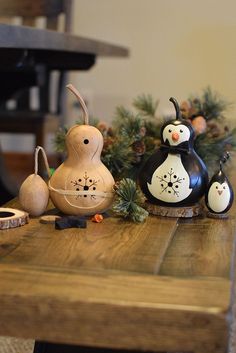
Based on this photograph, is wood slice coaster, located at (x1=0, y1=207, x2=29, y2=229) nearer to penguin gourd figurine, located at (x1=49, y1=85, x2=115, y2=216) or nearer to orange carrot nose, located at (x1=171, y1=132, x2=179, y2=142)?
penguin gourd figurine, located at (x1=49, y1=85, x2=115, y2=216)

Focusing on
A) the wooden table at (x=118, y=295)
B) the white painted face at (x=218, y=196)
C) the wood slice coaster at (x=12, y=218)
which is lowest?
the wooden table at (x=118, y=295)

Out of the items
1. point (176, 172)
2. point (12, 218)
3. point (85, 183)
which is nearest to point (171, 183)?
point (176, 172)

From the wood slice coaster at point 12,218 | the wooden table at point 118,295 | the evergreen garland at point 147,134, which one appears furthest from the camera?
the evergreen garland at point 147,134

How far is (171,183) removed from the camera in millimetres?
780

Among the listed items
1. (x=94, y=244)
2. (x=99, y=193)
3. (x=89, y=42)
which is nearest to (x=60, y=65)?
(x=89, y=42)

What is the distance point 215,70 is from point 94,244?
6.75 feet

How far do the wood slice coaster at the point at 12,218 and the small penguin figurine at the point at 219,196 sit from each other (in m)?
0.26

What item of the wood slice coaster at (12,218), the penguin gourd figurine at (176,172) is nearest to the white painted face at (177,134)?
the penguin gourd figurine at (176,172)

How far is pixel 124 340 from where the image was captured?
1.61 feet

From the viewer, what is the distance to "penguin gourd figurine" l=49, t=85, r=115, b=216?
765mm

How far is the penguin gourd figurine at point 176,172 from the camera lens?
779 mm

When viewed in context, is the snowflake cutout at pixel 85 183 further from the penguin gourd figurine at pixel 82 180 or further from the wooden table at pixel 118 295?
the wooden table at pixel 118 295

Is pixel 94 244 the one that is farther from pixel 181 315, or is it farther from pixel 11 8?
pixel 11 8

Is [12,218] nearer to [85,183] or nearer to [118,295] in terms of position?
[85,183]
